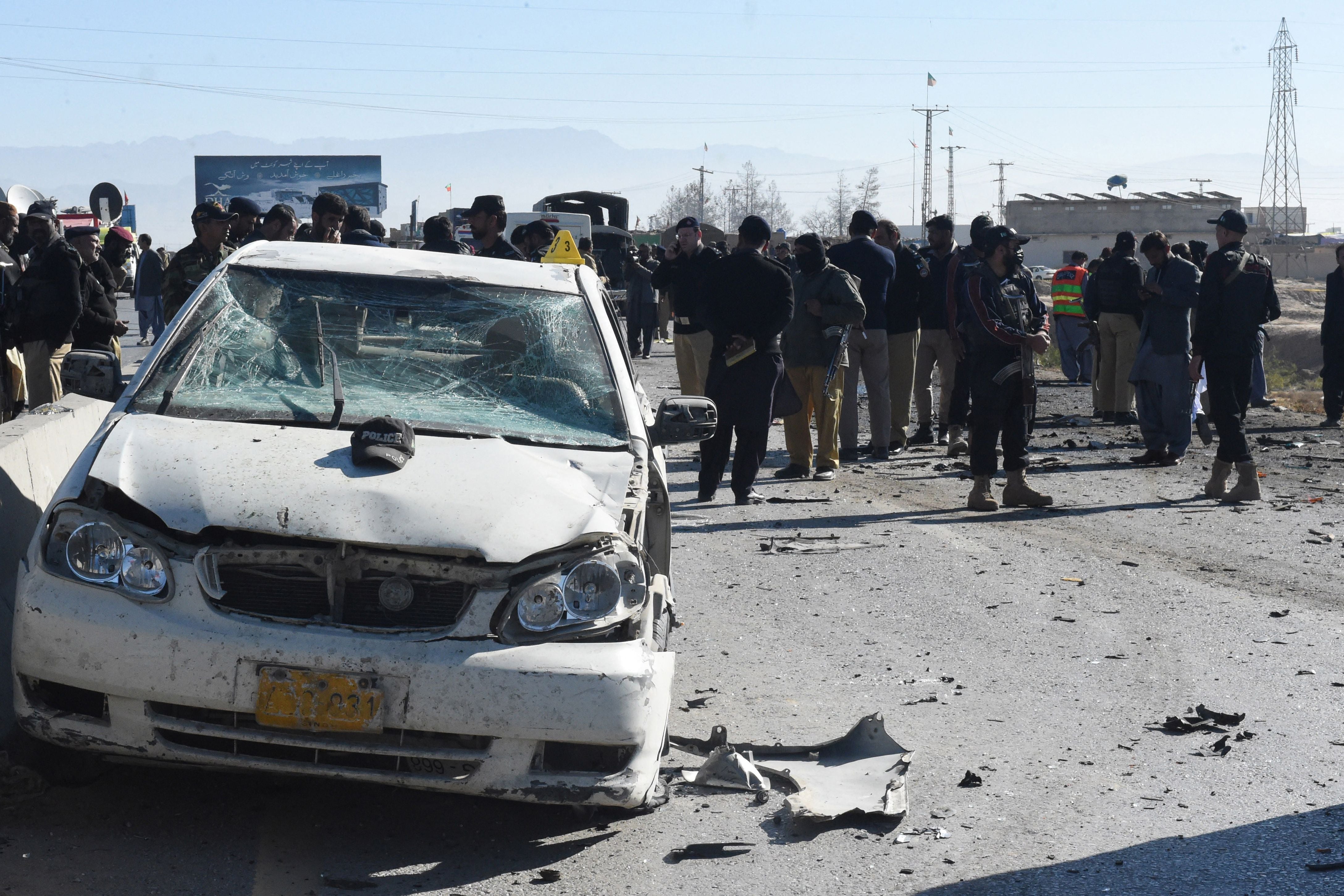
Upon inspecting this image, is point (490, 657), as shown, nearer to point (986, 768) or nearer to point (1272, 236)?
point (986, 768)

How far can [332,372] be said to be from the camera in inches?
199

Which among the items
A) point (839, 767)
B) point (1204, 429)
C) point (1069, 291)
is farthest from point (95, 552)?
point (1069, 291)

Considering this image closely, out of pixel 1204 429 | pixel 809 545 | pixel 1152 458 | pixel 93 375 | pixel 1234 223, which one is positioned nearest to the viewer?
pixel 93 375

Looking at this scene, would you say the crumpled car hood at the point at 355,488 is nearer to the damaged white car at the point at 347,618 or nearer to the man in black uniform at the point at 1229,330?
the damaged white car at the point at 347,618

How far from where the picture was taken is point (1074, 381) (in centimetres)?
2166

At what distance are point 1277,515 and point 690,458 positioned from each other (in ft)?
16.4

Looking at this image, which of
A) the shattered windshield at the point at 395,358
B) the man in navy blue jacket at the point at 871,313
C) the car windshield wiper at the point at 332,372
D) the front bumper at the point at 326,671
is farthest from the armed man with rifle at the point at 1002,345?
the front bumper at the point at 326,671

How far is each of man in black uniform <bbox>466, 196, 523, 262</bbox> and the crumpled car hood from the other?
19.0 feet

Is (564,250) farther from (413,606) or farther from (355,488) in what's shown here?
(413,606)

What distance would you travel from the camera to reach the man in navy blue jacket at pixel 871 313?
41.6 feet

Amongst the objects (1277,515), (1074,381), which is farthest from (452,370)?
(1074,381)

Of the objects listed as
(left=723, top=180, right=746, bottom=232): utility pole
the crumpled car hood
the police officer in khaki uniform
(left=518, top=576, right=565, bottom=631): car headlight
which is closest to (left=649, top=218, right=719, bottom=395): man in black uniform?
the police officer in khaki uniform

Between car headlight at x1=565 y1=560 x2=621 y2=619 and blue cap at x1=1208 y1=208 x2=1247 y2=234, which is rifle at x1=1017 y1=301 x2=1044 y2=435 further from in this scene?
car headlight at x1=565 y1=560 x2=621 y2=619

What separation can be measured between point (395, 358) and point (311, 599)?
1.45 m
